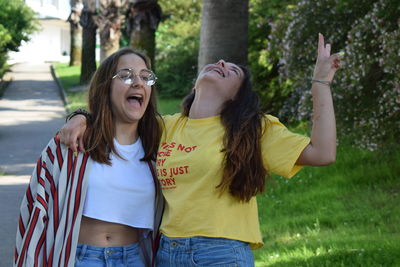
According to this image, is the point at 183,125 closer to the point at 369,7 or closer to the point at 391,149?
the point at 391,149

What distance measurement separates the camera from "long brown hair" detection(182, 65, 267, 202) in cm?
356

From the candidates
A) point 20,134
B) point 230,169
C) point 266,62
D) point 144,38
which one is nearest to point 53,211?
point 230,169

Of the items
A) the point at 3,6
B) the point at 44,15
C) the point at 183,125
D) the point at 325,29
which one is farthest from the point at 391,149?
the point at 44,15

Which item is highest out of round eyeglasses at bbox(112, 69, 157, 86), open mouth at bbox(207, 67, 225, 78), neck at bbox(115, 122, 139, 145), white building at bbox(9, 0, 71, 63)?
open mouth at bbox(207, 67, 225, 78)

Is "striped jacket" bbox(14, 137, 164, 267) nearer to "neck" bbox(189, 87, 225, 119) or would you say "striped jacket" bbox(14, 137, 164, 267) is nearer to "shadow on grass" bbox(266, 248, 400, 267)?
"neck" bbox(189, 87, 225, 119)

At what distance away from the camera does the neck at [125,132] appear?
4.00 m

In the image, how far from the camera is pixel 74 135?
3807 mm

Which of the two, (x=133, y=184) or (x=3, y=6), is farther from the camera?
(x=3, y=6)

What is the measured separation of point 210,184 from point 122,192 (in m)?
0.48

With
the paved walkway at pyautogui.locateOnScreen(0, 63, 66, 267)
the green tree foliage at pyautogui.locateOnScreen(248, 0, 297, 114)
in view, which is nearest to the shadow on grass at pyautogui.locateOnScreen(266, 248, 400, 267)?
the paved walkway at pyautogui.locateOnScreen(0, 63, 66, 267)

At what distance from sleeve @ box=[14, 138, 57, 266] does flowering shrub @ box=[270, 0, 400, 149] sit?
5.18 m

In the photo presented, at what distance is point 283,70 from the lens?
36.5 feet

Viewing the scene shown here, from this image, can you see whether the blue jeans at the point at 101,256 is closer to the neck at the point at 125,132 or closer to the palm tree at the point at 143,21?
the neck at the point at 125,132

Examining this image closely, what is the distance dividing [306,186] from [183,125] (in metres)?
6.48
